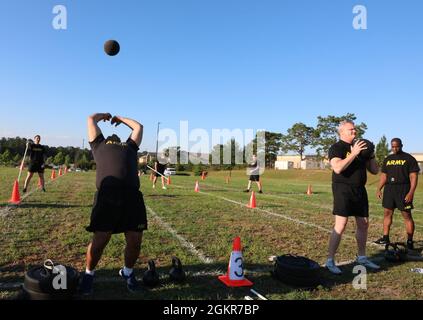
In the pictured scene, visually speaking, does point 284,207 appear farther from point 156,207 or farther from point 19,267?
point 19,267

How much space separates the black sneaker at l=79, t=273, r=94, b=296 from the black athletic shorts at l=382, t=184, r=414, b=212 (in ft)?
18.8

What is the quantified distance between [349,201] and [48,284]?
12.9 feet

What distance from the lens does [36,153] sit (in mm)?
13383

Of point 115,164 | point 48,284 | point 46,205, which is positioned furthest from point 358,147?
point 46,205

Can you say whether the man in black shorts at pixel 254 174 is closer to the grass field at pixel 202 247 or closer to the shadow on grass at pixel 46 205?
the grass field at pixel 202 247

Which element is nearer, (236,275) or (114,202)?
(114,202)

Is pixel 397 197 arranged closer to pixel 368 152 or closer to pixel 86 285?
pixel 368 152

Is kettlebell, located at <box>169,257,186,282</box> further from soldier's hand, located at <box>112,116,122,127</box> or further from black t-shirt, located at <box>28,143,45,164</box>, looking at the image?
black t-shirt, located at <box>28,143,45,164</box>

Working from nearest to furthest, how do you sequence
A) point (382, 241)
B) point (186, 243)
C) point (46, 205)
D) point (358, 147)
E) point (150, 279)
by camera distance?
1. point (150, 279)
2. point (358, 147)
3. point (186, 243)
4. point (382, 241)
5. point (46, 205)

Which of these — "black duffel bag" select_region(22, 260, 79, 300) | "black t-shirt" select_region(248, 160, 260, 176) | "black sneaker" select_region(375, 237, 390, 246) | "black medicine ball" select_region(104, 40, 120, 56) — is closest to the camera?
"black duffel bag" select_region(22, 260, 79, 300)

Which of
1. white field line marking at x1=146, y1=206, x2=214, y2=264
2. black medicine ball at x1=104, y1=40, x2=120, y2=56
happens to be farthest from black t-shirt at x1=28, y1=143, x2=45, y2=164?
black medicine ball at x1=104, y1=40, x2=120, y2=56

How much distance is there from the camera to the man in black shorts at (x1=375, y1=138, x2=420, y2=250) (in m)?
7.05
